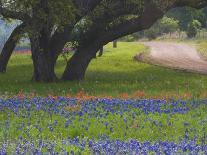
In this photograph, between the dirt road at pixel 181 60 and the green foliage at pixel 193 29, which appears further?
the green foliage at pixel 193 29

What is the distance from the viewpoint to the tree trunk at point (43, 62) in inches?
1075

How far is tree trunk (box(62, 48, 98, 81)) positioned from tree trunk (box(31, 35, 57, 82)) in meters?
1.17

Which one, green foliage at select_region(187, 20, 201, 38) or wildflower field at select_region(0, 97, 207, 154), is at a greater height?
wildflower field at select_region(0, 97, 207, 154)

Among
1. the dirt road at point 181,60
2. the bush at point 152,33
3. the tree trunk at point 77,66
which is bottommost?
the bush at point 152,33

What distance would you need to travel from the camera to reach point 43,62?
1075 inches

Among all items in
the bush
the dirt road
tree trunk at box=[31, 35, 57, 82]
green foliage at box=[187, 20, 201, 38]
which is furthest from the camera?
the bush

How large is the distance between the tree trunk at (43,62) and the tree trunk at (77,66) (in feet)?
3.82

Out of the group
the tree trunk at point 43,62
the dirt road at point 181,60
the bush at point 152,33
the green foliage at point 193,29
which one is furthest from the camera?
the bush at point 152,33

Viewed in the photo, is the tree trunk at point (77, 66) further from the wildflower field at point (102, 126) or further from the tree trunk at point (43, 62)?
the wildflower field at point (102, 126)

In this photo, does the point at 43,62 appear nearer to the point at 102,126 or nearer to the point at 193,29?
the point at 102,126

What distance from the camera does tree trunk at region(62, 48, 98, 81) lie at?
28516 millimetres

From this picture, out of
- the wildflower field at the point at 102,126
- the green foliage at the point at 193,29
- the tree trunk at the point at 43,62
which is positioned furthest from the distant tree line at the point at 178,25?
the wildflower field at the point at 102,126

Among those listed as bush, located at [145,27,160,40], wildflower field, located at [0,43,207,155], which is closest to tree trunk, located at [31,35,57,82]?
wildflower field, located at [0,43,207,155]

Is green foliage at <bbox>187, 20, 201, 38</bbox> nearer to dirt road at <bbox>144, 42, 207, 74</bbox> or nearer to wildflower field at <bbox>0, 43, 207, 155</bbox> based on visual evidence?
dirt road at <bbox>144, 42, 207, 74</bbox>
